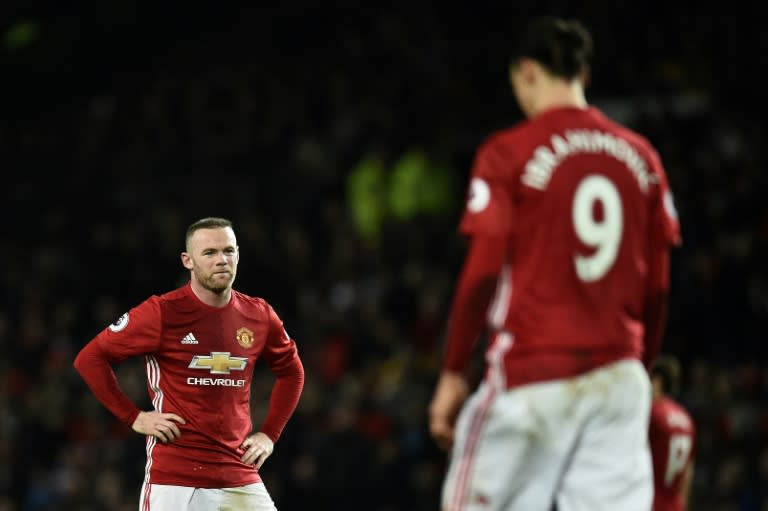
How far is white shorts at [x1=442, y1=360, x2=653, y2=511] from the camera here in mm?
4207

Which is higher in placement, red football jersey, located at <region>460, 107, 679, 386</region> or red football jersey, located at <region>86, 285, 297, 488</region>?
red football jersey, located at <region>460, 107, 679, 386</region>

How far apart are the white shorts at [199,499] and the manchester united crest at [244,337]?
0.67m

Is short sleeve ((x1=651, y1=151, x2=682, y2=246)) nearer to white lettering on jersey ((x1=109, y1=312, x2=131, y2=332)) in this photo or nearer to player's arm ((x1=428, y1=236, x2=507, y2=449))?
player's arm ((x1=428, y1=236, x2=507, y2=449))

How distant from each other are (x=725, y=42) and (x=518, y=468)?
11.5m

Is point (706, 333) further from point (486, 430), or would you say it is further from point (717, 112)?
point (486, 430)

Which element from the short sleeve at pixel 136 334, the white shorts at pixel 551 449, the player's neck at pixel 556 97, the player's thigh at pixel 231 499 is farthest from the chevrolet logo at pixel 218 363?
the player's neck at pixel 556 97

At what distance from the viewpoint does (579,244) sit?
4.27 m

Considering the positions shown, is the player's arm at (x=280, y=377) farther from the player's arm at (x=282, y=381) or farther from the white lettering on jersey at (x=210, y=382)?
the white lettering on jersey at (x=210, y=382)

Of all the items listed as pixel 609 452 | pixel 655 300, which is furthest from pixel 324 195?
pixel 609 452

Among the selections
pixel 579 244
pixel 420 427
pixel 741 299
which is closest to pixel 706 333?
pixel 741 299

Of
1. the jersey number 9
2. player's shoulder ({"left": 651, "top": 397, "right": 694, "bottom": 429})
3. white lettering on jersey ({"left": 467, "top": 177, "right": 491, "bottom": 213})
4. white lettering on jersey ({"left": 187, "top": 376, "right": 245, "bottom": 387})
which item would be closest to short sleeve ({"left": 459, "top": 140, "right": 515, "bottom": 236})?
white lettering on jersey ({"left": 467, "top": 177, "right": 491, "bottom": 213})

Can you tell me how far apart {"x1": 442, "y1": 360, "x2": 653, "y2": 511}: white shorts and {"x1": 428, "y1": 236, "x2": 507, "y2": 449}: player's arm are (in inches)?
4.2

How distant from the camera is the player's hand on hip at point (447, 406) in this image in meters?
4.15

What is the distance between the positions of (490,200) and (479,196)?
0.04 m
